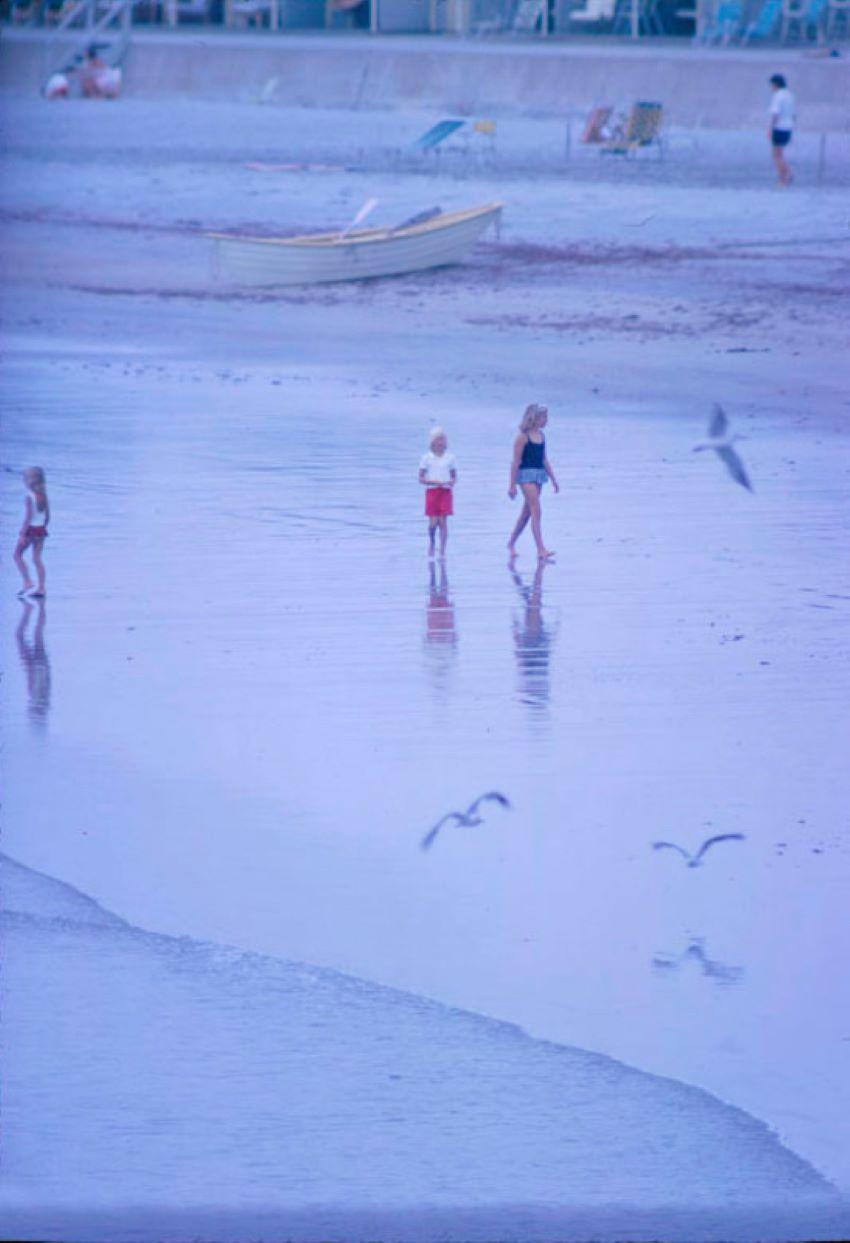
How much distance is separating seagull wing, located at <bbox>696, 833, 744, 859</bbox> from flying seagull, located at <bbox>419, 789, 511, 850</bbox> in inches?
26.5

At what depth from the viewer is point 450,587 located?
10.0 meters

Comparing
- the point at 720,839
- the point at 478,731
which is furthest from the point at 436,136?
the point at 720,839

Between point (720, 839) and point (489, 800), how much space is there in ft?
2.53

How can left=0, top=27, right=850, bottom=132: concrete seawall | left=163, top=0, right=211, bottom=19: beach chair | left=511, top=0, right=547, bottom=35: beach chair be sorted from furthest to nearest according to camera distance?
left=163, top=0, right=211, bottom=19: beach chair < left=511, top=0, right=547, bottom=35: beach chair < left=0, top=27, right=850, bottom=132: concrete seawall

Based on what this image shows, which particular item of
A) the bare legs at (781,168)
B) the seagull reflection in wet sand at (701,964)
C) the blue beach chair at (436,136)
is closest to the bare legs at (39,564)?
the seagull reflection in wet sand at (701,964)

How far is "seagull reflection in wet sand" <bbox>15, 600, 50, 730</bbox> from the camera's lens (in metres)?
8.26

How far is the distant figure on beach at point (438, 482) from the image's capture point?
10.1 metres

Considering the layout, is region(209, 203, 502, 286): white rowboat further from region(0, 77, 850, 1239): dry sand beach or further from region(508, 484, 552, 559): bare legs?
region(508, 484, 552, 559): bare legs

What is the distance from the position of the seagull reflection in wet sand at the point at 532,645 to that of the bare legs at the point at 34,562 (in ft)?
6.62

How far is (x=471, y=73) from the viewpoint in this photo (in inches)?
1216

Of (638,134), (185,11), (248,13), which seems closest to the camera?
(638,134)

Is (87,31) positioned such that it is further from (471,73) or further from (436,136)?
(436,136)

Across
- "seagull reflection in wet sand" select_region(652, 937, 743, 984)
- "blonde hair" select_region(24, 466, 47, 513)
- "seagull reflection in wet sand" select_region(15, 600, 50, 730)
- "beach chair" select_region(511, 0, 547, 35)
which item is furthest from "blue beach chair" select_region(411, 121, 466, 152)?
"seagull reflection in wet sand" select_region(652, 937, 743, 984)

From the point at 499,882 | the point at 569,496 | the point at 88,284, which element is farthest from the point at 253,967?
the point at 88,284
